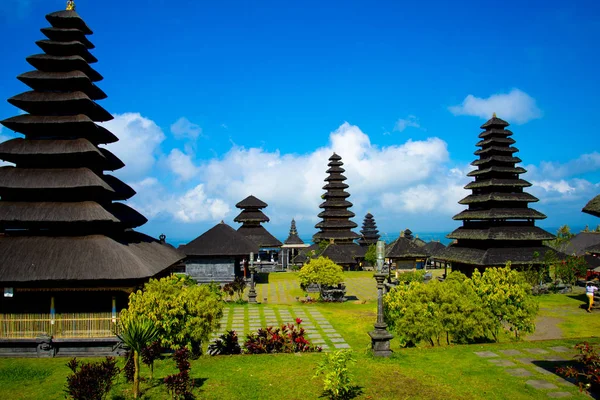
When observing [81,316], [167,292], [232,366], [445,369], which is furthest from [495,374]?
[81,316]

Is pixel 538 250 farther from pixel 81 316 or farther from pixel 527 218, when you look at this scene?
pixel 81 316

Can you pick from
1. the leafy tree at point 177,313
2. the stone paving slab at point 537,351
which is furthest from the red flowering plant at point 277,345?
the stone paving slab at point 537,351

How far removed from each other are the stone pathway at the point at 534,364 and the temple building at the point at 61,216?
13.7 metres

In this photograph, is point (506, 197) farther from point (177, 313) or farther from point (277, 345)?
point (177, 313)

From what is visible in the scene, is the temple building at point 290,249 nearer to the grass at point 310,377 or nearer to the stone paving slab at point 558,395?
the grass at point 310,377

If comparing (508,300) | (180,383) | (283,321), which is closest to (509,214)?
(508,300)

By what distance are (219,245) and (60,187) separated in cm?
2034

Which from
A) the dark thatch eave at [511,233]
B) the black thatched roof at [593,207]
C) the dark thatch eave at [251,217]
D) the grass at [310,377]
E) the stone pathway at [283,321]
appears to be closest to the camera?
the grass at [310,377]

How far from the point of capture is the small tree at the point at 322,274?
28781 millimetres

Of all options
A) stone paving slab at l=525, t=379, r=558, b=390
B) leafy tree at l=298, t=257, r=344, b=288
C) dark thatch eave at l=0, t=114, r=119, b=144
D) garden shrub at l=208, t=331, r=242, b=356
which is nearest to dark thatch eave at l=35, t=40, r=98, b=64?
A: dark thatch eave at l=0, t=114, r=119, b=144

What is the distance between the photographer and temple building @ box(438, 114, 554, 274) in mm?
32531

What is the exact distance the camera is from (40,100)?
63.2 ft

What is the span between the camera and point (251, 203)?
170ft

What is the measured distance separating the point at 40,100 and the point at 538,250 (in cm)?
3592
